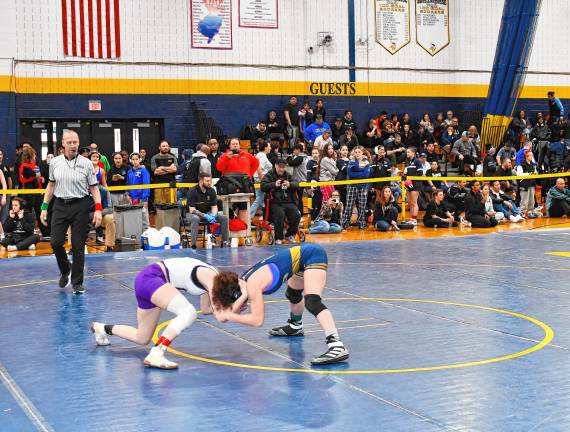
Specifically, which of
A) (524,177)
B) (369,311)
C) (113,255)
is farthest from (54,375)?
(524,177)

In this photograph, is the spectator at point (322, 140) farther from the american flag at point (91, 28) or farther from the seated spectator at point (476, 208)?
the american flag at point (91, 28)

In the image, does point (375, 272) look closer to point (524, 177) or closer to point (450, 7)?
point (524, 177)

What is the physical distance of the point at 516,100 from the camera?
2841 cm

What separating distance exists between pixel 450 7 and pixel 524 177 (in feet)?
31.2

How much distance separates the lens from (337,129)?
25.8 meters

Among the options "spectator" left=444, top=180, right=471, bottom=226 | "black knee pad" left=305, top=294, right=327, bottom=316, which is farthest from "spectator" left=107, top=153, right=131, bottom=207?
"black knee pad" left=305, top=294, right=327, bottom=316

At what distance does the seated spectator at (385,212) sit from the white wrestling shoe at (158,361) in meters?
12.0

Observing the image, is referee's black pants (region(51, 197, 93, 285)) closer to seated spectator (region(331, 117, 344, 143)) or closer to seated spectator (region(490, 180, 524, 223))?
seated spectator (region(490, 180, 524, 223))

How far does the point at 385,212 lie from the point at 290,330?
1090 centimetres

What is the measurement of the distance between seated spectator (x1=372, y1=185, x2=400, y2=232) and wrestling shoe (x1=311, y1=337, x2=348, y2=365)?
11.6 m

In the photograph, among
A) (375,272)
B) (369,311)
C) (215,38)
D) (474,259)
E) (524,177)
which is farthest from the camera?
(215,38)

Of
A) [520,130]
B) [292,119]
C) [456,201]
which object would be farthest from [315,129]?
[520,130]

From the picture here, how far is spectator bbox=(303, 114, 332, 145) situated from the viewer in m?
25.1

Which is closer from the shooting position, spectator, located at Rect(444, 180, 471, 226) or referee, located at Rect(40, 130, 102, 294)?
referee, located at Rect(40, 130, 102, 294)
